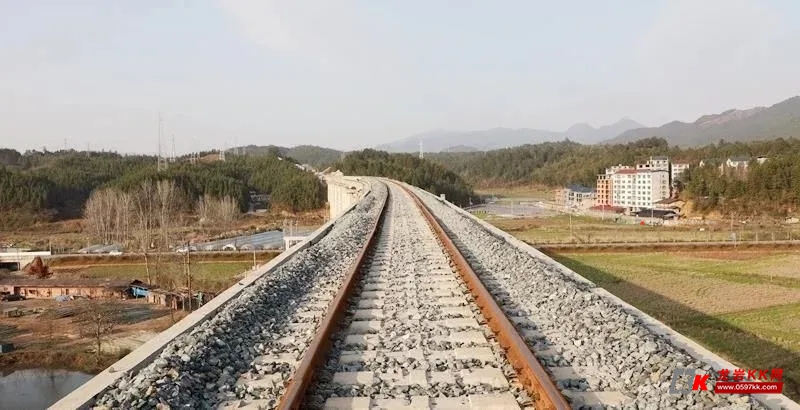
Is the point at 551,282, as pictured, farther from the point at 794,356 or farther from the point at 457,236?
the point at 794,356

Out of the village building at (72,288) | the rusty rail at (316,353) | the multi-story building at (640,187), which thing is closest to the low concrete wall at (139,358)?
the rusty rail at (316,353)

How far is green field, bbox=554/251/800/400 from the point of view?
12016 mm

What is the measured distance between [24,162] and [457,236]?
534 feet

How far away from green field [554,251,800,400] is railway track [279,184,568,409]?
6.47 meters

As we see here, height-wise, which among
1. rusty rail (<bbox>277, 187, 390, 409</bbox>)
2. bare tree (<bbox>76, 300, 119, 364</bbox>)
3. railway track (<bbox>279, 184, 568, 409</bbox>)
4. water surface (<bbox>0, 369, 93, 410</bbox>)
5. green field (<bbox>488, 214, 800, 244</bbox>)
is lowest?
water surface (<bbox>0, 369, 93, 410</bbox>)

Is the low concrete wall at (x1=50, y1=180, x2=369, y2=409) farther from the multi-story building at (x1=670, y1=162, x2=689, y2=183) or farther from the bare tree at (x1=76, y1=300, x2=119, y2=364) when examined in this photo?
the multi-story building at (x1=670, y1=162, x2=689, y2=183)

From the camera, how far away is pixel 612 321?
16.7 feet

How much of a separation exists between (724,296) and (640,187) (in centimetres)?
6827

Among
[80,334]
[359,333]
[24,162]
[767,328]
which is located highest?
[24,162]

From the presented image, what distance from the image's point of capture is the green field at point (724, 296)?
12.0 meters

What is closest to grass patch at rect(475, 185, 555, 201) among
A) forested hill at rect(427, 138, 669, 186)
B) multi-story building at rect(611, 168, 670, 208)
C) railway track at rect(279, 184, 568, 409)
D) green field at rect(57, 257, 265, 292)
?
forested hill at rect(427, 138, 669, 186)

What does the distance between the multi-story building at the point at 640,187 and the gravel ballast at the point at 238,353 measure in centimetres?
8221

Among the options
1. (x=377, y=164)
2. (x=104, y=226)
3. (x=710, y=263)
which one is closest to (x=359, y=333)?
(x=710, y=263)

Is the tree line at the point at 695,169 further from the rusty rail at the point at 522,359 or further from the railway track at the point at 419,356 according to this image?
the rusty rail at the point at 522,359
